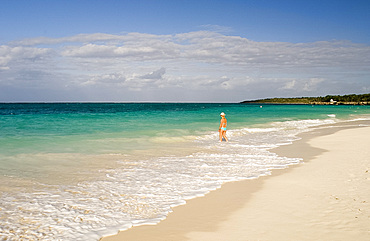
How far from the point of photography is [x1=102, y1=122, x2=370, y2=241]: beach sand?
15.3 ft

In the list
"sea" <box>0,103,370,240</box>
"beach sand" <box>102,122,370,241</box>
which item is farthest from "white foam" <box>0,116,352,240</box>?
"beach sand" <box>102,122,370,241</box>

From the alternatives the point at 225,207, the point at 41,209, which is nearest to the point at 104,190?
the point at 41,209

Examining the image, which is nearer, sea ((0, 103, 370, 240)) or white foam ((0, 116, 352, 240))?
white foam ((0, 116, 352, 240))

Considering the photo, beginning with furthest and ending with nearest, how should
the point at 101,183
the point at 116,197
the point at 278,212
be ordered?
the point at 101,183, the point at 116,197, the point at 278,212

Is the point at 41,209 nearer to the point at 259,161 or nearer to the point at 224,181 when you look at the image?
the point at 224,181

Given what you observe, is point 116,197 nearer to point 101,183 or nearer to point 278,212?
point 101,183

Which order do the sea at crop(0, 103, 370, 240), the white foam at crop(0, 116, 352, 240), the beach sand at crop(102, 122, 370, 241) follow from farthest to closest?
1. the sea at crop(0, 103, 370, 240)
2. the white foam at crop(0, 116, 352, 240)
3. the beach sand at crop(102, 122, 370, 241)

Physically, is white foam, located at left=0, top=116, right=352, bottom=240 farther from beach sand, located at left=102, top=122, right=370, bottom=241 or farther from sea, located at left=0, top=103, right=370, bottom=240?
beach sand, located at left=102, top=122, right=370, bottom=241

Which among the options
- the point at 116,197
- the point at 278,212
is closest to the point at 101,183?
the point at 116,197

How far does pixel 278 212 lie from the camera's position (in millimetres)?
5566

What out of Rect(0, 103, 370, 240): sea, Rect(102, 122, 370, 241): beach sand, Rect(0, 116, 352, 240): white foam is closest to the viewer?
Rect(102, 122, 370, 241): beach sand

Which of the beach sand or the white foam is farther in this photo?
the white foam

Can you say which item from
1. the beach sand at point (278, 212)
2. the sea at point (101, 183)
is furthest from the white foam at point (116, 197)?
the beach sand at point (278, 212)

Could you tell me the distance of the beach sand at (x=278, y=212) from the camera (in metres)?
4.65
